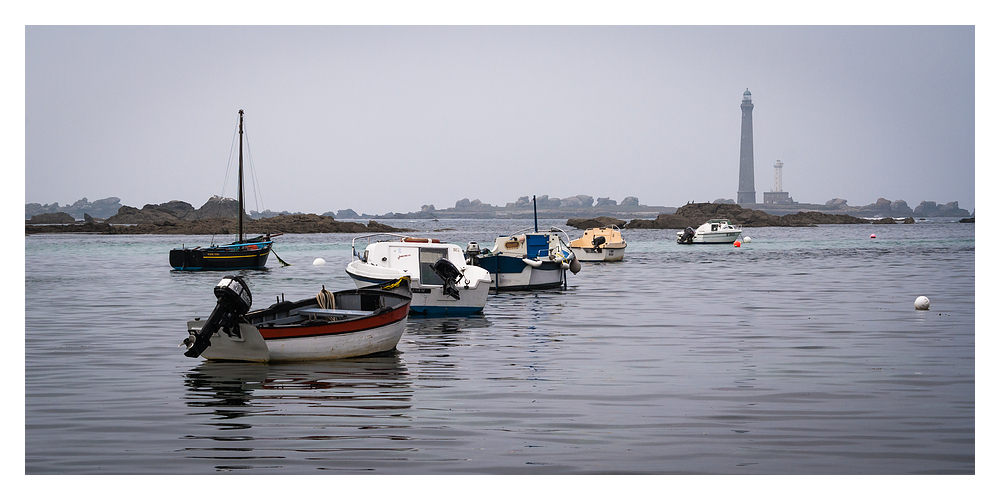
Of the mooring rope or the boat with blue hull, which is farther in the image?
the boat with blue hull

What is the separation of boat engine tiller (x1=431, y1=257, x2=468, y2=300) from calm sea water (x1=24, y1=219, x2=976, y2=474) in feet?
3.21

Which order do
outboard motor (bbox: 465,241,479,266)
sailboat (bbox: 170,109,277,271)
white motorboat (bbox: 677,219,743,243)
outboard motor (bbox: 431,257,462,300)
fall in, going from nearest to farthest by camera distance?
outboard motor (bbox: 431,257,462,300) < outboard motor (bbox: 465,241,479,266) < sailboat (bbox: 170,109,277,271) < white motorboat (bbox: 677,219,743,243)

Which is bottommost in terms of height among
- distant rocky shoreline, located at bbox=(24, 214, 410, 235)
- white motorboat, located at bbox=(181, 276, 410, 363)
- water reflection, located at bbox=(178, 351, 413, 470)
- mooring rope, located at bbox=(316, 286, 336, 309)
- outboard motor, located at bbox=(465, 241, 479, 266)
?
water reflection, located at bbox=(178, 351, 413, 470)

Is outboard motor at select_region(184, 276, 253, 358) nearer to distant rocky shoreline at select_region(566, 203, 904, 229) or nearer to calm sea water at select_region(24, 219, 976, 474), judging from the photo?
calm sea water at select_region(24, 219, 976, 474)

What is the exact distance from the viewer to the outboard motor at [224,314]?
15.5 metres

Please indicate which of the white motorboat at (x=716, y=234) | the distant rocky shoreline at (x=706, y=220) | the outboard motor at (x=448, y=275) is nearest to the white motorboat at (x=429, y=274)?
the outboard motor at (x=448, y=275)

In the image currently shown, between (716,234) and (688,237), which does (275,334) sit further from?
(688,237)

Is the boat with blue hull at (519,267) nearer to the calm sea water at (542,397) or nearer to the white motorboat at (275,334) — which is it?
the calm sea water at (542,397)

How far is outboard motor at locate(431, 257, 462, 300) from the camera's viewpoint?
25281mm

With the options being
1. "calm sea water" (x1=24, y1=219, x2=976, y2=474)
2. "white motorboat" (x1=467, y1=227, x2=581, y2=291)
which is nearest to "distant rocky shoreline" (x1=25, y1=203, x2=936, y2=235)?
"white motorboat" (x1=467, y1=227, x2=581, y2=291)

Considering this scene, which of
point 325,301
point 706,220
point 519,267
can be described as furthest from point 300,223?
point 325,301

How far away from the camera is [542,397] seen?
1320 centimetres

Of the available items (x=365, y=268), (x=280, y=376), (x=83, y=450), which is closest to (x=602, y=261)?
(x=365, y=268)

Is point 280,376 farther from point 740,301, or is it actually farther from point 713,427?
point 740,301
